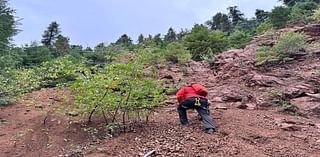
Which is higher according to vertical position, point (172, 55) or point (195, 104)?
point (172, 55)

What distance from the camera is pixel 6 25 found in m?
13.4

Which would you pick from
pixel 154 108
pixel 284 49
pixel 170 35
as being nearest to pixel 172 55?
pixel 284 49

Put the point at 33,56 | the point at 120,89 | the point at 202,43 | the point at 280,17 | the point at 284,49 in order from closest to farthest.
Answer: the point at 120,89
the point at 284,49
the point at 202,43
the point at 33,56
the point at 280,17

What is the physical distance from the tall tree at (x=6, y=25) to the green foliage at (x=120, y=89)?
5192mm

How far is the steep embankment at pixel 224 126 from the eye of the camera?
7.63 meters

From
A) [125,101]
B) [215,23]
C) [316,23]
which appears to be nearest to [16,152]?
[125,101]

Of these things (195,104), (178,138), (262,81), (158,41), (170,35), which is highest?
(170,35)

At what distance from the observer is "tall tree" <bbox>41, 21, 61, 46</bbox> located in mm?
27227

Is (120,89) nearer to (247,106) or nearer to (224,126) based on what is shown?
(224,126)

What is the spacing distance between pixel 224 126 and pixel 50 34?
69.6 feet

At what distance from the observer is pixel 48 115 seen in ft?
33.3

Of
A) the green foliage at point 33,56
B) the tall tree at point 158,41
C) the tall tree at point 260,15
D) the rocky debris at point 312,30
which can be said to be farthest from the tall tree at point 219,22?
the rocky debris at point 312,30

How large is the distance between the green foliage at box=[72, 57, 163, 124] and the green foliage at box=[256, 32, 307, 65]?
4.79 meters

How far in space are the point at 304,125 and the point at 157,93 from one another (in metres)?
2.92
